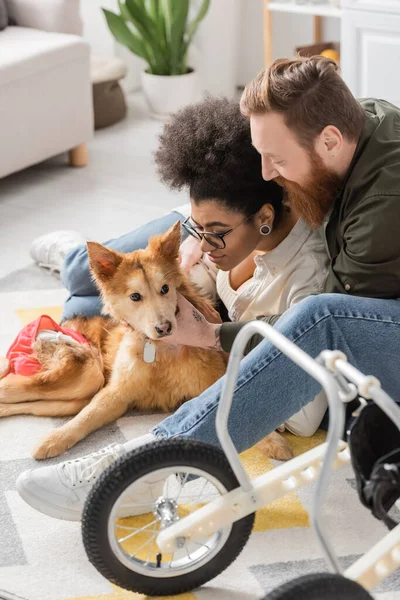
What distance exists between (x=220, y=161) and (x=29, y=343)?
745 mm

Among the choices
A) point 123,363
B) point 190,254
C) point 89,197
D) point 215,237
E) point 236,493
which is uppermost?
point 215,237

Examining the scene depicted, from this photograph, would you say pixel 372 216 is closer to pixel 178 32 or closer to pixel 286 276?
pixel 286 276

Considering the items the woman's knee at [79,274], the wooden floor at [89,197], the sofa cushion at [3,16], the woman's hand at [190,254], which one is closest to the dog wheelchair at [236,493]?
the woman's hand at [190,254]

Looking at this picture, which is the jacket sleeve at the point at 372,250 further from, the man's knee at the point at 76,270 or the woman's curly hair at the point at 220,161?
the man's knee at the point at 76,270

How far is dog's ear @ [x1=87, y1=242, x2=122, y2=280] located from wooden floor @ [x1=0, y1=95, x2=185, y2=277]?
1.06 meters

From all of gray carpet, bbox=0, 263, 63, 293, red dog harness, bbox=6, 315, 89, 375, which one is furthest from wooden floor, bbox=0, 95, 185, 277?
red dog harness, bbox=6, 315, 89, 375

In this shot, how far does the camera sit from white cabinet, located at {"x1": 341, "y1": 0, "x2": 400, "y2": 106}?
3.56m

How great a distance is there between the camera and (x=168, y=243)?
7.09ft

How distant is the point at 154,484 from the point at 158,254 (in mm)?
634

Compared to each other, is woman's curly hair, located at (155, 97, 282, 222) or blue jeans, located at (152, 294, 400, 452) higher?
woman's curly hair, located at (155, 97, 282, 222)

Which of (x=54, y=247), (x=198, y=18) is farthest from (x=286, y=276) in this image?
(x=198, y=18)

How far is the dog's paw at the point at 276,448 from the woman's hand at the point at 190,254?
55cm

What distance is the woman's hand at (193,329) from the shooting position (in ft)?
7.00

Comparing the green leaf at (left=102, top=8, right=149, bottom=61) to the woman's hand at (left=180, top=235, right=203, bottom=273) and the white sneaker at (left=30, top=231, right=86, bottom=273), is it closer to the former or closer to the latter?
the white sneaker at (left=30, top=231, right=86, bottom=273)
